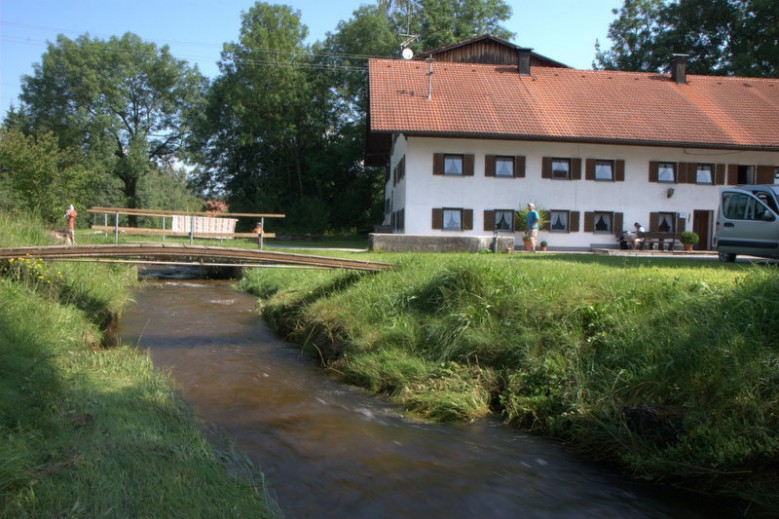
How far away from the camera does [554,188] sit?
27672 millimetres

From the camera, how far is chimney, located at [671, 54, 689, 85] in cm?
3148

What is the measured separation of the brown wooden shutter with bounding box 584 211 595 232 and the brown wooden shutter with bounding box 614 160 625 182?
1966 mm

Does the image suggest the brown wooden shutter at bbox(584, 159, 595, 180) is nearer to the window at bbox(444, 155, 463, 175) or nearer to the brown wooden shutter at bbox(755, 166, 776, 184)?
the window at bbox(444, 155, 463, 175)

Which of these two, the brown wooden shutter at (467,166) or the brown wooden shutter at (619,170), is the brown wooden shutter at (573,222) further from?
the brown wooden shutter at (467,166)

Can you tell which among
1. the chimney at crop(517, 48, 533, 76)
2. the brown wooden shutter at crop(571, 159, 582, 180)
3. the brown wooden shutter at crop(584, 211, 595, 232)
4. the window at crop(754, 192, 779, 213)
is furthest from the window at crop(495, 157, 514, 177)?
the window at crop(754, 192, 779, 213)

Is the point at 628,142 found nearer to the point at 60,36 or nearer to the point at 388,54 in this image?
the point at 388,54

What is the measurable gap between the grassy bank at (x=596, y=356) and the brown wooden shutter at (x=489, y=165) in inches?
648

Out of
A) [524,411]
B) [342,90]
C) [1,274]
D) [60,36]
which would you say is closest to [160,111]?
[60,36]

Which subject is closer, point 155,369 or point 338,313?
point 155,369

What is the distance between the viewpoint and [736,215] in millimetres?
16078

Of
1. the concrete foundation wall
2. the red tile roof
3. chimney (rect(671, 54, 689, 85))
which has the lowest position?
the concrete foundation wall

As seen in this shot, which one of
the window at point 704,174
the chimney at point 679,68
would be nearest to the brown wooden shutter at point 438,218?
the window at point 704,174

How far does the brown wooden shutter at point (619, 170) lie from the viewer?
91.2ft

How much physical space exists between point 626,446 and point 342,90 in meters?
44.8
